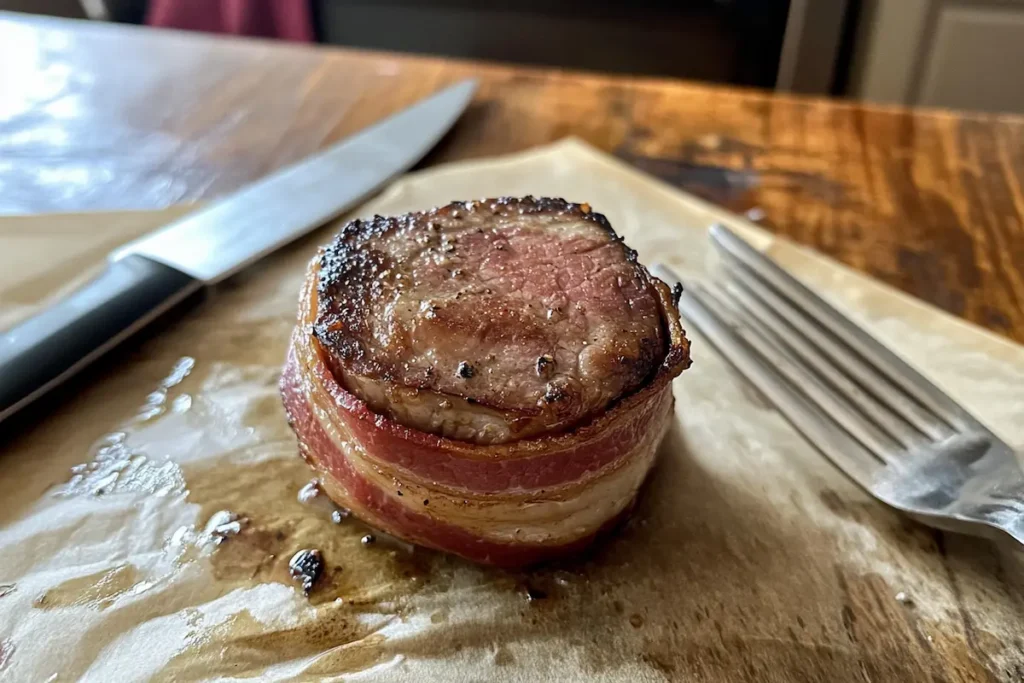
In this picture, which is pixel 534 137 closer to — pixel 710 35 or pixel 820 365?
pixel 820 365

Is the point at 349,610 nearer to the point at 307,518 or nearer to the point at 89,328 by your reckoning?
the point at 307,518

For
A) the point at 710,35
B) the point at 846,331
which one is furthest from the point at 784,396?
the point at 710,35

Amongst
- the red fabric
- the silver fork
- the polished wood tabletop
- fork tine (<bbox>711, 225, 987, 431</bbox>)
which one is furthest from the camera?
the red fabric

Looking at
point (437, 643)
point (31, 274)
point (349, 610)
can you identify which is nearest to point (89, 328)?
point (31, 274)

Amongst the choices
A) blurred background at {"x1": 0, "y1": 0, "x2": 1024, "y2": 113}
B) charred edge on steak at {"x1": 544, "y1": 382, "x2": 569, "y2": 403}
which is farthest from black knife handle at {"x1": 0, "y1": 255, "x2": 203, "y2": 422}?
blurred background at {"x1": 0, "y1": 0, "x2": 1024, "y2": 113}

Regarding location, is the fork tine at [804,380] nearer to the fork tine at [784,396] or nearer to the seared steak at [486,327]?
the fork tine at [784,396]

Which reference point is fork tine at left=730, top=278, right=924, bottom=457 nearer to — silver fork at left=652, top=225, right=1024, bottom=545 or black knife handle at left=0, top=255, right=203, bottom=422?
silver fork at left=652, top=225, right=1024, bottom=545
